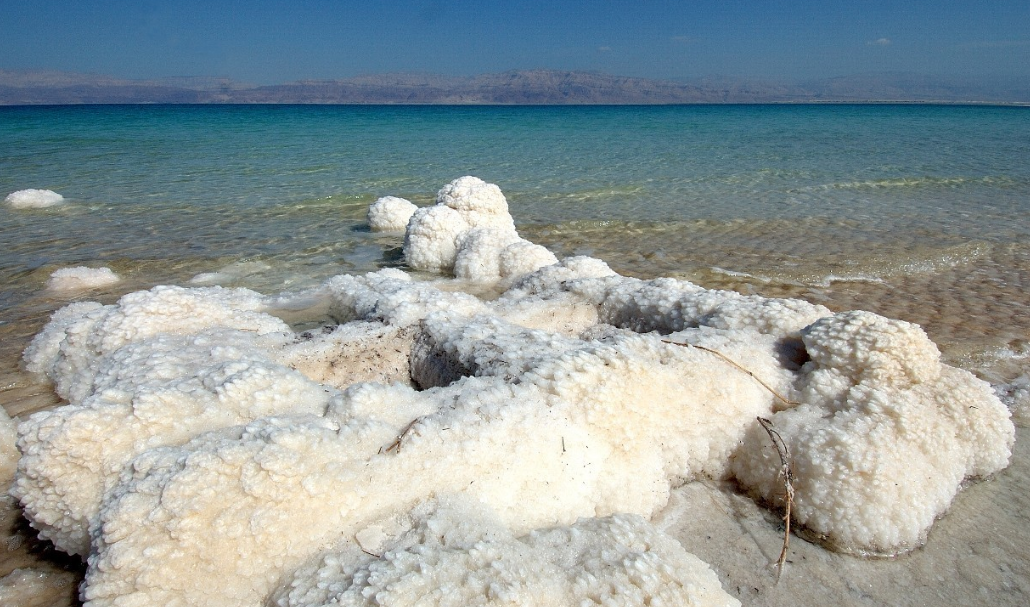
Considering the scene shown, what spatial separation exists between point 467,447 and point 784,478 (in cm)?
133

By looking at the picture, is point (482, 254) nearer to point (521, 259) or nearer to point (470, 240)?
point (470, 240)

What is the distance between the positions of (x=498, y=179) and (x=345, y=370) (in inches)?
440

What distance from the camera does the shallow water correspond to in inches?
161

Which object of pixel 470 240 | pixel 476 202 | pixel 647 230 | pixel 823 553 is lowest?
pixel 823 553

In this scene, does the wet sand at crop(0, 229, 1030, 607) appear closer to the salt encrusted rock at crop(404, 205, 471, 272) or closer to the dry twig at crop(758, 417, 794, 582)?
the dry twig at crop(758, 417, 794, 582)

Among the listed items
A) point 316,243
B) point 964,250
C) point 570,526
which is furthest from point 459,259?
point 964,250

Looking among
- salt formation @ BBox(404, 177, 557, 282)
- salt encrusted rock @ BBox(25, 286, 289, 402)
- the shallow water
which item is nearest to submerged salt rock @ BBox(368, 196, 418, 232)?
the shallow water

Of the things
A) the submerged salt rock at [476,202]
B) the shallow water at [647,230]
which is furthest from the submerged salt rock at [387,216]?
the submerged salt rock at [476,202]

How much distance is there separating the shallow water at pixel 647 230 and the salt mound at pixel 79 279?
0.16m

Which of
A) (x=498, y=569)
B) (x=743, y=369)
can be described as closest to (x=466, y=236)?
(x=743, y=369)

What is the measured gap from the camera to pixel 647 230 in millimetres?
8930

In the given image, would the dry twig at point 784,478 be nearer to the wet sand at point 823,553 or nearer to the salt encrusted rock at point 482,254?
the wet sand at point 823,553

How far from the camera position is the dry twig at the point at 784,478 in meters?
2.29

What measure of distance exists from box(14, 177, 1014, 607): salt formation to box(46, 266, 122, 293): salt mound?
10.2ft
